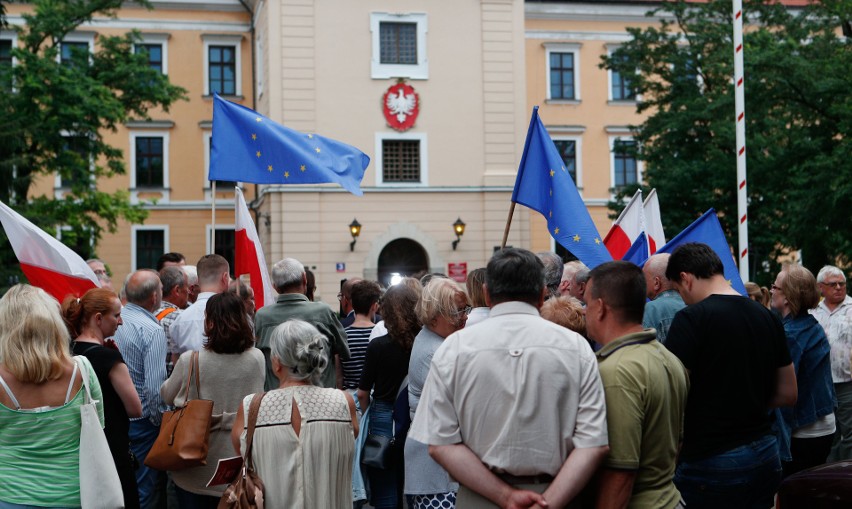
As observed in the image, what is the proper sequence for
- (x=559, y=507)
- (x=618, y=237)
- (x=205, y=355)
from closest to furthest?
(x=559, y=507), (x=205, y=355), (x=618, y=237)

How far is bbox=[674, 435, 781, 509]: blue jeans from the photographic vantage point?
4.91 metres

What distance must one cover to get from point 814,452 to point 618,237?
11.1 ft

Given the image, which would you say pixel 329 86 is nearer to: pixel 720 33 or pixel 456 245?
pixel 456 245

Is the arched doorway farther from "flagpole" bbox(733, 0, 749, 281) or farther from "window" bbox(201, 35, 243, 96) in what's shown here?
"flagpole" bbox(733, 0, 749, 281)

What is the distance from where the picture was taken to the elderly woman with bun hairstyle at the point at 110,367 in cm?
550

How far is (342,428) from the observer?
16.9 feet

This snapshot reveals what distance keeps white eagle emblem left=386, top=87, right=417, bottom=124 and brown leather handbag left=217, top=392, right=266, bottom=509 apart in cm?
2640

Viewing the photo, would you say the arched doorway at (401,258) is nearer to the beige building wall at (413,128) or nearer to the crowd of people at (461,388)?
the beige building wall at (413,128)

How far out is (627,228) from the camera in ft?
32.7

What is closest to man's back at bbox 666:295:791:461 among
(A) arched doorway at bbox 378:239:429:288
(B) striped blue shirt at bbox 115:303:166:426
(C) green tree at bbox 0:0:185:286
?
(B) striped blue shirt at bbox 115:303:166:426

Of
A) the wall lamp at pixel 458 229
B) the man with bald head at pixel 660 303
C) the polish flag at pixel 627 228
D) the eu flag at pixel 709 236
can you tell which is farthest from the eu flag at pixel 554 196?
the wall lamp at pixel 458 229

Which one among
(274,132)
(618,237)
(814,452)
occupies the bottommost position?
(814,452)

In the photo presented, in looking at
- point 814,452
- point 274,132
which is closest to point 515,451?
point 814,452

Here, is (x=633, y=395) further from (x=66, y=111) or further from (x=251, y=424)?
(x=66, y=111)
